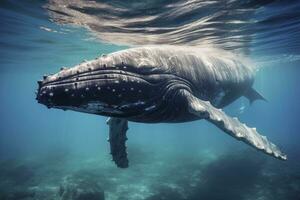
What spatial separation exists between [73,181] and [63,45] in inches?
494

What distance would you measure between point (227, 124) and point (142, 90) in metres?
2.16

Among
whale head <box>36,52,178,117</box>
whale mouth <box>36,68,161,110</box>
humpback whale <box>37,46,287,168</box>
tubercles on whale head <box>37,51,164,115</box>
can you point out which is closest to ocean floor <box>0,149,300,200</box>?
humpback whale <box>37,46,287,168</box>

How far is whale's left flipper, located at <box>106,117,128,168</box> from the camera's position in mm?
9109

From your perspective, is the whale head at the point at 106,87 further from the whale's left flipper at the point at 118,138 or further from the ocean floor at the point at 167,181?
the ocean floor at the point at 167,181

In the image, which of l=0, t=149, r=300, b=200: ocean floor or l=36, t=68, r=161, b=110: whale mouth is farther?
l=0, t=149, r=300, b=200: ocean floor

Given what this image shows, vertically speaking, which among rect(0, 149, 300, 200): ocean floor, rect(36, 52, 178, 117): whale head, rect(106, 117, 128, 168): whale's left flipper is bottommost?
rect(0, 149, 300, 200): ocean floor

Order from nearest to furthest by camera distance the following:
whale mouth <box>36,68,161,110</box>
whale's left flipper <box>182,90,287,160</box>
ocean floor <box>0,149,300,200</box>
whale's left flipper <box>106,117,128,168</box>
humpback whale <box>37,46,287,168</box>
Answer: whale mouth <box>36,68,161,110</box>, humpback whale <box>37,46,287,168</box>, whale's left flipper <box>182,90,287,160</box>, whale's left flipper <box>106,117,128,168</box>, ocean floor <box>0,149,300,200</box>

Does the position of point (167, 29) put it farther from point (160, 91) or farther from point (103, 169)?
point (103, 169)

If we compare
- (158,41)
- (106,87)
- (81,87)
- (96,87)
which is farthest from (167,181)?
(81,87)

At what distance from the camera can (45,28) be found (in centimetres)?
2020

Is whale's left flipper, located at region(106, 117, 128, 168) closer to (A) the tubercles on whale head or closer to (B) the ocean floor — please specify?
(A) the tubercles on whale head

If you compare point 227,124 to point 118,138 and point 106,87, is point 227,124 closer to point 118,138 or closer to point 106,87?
point 106,87

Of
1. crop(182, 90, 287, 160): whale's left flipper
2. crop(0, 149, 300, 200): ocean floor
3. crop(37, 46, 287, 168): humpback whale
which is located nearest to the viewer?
crop(37, 46, 287, 168): humpback whale

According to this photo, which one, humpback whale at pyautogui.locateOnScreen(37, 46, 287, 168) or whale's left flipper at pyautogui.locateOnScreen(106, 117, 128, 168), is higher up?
humpback whale at pyautogui.locateOnScreen(37, 46, 287, 168)
